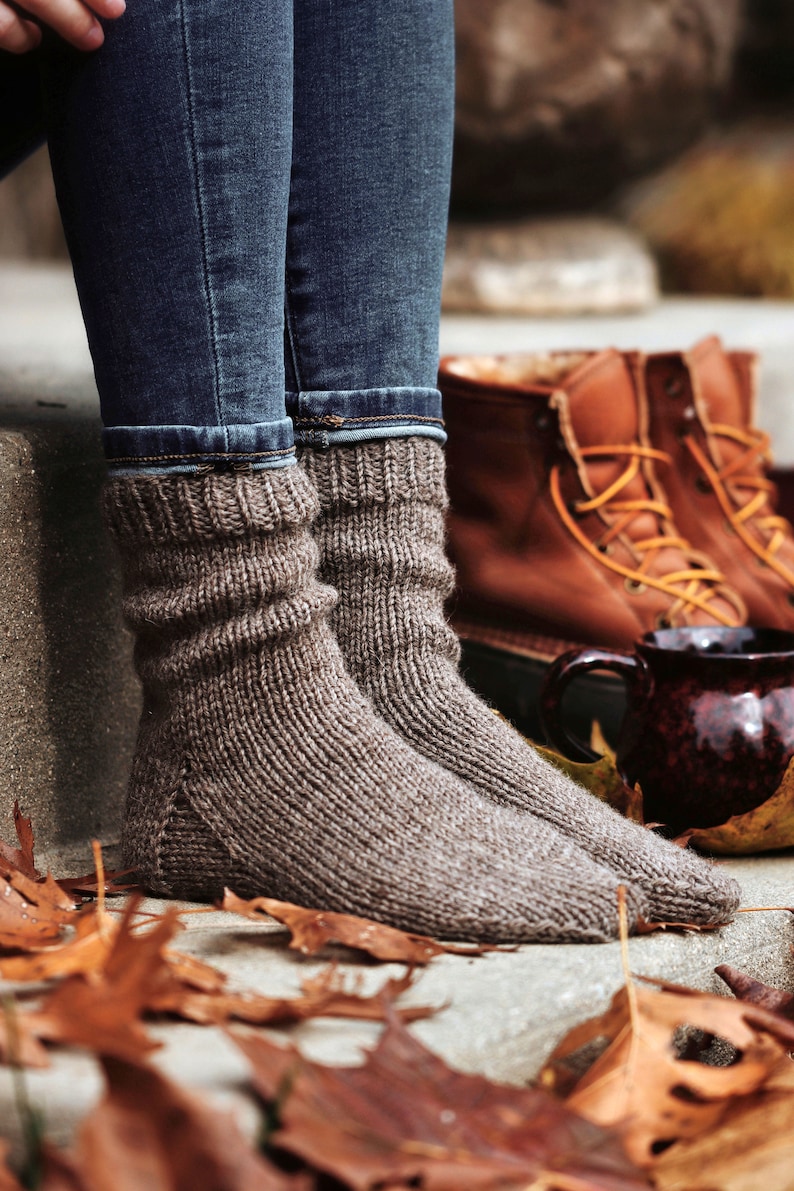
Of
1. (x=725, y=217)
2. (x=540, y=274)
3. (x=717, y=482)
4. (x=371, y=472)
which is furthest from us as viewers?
(x=725, y=217)

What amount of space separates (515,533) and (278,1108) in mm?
652

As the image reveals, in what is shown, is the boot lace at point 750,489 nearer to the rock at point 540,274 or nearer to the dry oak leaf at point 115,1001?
the dry oak leaf at point 115,1001

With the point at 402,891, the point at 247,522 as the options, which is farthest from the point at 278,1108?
the point at 247,522

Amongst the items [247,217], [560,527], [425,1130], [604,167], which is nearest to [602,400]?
[560,527]

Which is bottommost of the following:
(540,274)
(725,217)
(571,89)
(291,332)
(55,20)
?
(291,332)

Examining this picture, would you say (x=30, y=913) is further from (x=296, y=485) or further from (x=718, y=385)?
(x=718, y=385)

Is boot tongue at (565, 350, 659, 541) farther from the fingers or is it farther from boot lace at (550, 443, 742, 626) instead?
the fingers

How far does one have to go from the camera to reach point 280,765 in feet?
2.06

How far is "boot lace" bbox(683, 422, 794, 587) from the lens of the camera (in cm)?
109

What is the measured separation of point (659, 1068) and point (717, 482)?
73 centimetres

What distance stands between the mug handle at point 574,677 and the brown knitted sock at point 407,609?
8 centimetres

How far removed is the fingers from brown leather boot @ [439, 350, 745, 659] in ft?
1.51

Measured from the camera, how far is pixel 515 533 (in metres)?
0.98

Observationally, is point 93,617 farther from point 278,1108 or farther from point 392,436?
point 278,1108
